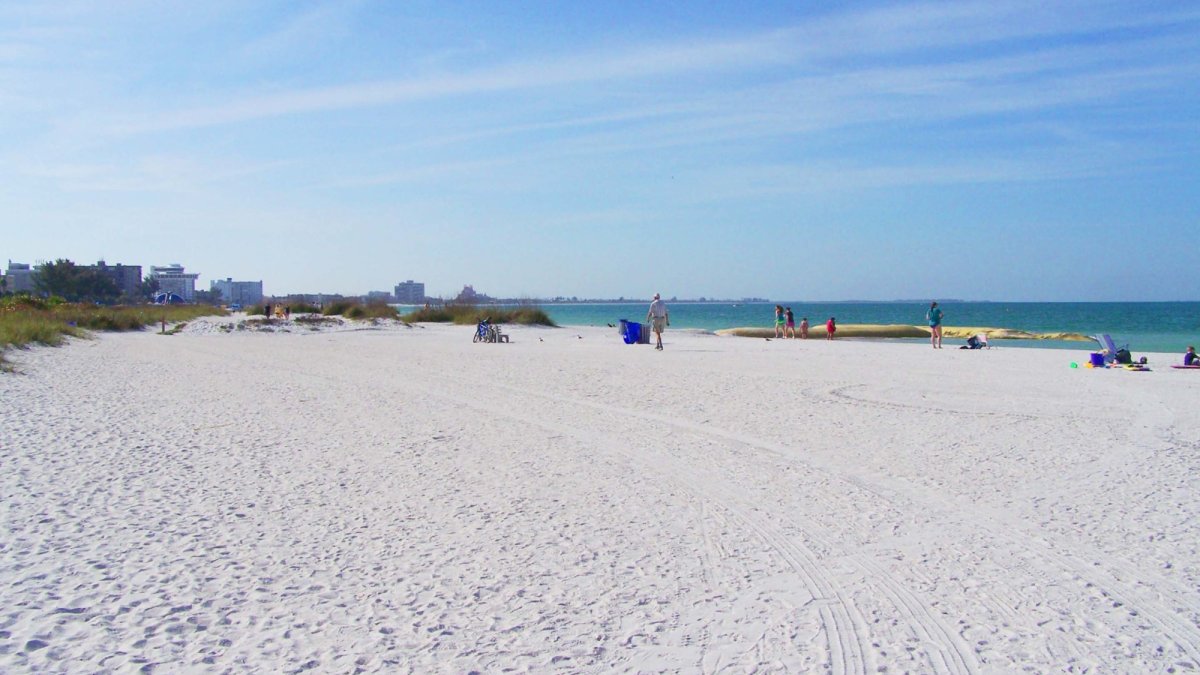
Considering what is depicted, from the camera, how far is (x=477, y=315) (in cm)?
4528

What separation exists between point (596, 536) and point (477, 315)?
1582 inches

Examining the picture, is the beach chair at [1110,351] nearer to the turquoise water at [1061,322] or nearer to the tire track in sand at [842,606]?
the turquoise water at [1061,322]

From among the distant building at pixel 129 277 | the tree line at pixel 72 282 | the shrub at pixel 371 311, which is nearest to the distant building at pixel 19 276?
the distant building at pixel 129 277

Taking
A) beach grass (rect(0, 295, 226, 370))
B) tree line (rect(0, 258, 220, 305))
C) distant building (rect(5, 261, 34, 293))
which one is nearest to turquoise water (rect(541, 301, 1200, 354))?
beach grass (rect(0, 295, 226, 370))

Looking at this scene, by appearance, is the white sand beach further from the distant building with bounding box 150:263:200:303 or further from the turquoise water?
the distant building with bounding box 150:263:200:303

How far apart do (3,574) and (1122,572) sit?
19.4ft

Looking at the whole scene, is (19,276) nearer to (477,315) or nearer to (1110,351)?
(477,315)

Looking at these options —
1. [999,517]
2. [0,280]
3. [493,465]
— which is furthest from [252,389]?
[0,280]

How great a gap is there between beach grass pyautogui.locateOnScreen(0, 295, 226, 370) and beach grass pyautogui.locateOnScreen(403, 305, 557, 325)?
12080 mm

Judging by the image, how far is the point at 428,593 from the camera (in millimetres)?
4566

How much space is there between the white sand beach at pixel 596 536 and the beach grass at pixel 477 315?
3121 centimetres

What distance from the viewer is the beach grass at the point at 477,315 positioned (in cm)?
4338

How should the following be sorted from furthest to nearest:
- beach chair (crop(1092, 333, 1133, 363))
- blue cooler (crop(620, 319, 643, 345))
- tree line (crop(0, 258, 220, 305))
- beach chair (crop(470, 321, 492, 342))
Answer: tree line (crop(0, 258, 220, 305)) < beach chair (crop(470, 321, 492, 342)) < blue cooler (crop(620, 319, 643, 345)) < beach chair (crop(1092, 333, 1133, 363))

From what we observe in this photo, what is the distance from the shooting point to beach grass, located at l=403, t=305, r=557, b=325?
142ft
